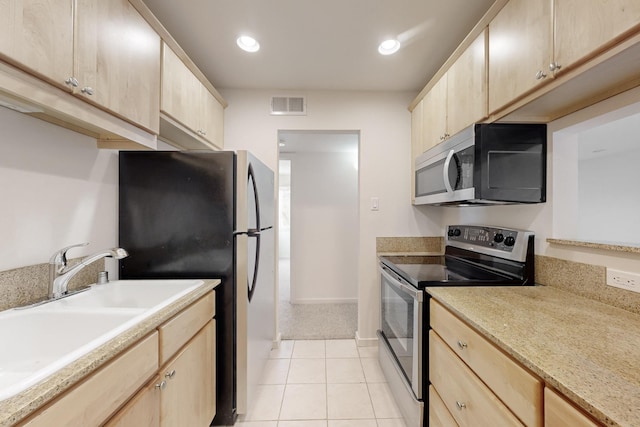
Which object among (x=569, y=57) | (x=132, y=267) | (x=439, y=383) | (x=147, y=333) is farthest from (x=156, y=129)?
(x=439, y=383)

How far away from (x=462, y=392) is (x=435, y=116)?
1796 millimetres

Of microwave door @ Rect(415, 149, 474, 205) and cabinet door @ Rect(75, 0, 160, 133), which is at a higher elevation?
cabinet door @ Rect(75, 0, 160, 133)

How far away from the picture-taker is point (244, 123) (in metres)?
2.44

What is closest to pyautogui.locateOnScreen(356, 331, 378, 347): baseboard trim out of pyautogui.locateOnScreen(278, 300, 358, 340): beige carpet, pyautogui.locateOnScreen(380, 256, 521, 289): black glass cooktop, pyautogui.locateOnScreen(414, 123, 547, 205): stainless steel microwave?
pyautogui.locateOnScreen(278, 300, 358, 340): beige carpet

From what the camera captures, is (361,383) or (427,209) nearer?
(361,383)

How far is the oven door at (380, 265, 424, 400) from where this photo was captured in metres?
1.38

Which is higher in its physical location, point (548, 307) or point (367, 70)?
point (367, 70)

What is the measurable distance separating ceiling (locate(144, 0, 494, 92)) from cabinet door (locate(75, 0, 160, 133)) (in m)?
0.42

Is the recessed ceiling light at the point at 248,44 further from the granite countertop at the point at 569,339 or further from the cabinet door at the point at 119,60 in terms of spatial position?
the granite countertop at the point at 569,339

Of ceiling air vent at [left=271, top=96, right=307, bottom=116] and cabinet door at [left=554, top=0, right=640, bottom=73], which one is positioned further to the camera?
ceiling air vent at [left=271, top=96, right=307, bottom=116]

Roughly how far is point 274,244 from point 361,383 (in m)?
1.37

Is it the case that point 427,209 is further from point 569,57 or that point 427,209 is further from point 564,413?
point 564,413

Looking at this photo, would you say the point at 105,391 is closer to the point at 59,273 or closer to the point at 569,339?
the point at 59,273

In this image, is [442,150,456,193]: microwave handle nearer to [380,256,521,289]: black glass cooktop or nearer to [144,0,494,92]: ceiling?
[380,256,521,289]: black glass cooktop
